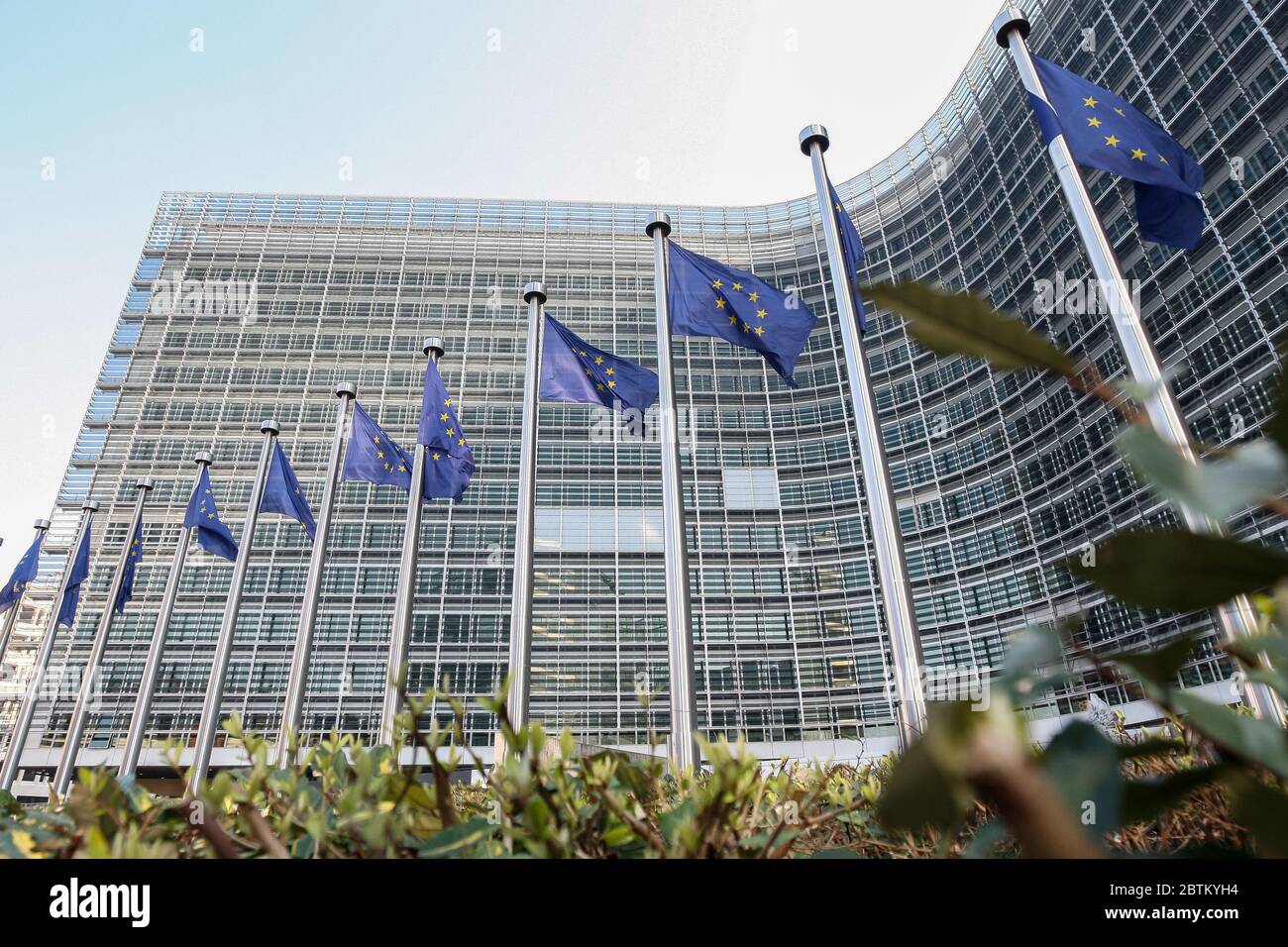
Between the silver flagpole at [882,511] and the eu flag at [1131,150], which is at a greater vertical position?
the eu flag at [1131,150]

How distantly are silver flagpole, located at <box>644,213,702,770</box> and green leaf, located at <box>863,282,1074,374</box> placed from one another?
498cm

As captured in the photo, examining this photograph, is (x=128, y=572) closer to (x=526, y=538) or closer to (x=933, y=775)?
(x=526, y=538)

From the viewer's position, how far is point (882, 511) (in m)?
5.62

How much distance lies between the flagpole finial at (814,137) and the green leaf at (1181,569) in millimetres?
8026

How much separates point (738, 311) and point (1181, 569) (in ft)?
23.1

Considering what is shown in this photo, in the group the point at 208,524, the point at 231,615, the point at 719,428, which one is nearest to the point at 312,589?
Answer: the point at 231,615

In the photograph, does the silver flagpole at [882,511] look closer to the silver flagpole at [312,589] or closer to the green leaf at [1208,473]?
the green leaf at [1208,473]

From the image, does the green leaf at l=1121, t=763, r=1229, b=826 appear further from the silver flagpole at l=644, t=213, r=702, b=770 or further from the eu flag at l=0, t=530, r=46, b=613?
the eu flag at l=0, t=530, r=46, b=613

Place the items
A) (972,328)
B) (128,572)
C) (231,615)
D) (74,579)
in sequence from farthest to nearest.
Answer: (128,572) → (74,579) → (231,615) → (972,328)

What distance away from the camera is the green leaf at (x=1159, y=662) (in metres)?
0.49

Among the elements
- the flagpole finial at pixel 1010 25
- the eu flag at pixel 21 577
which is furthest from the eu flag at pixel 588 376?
the eu flag at pixel 21 577
